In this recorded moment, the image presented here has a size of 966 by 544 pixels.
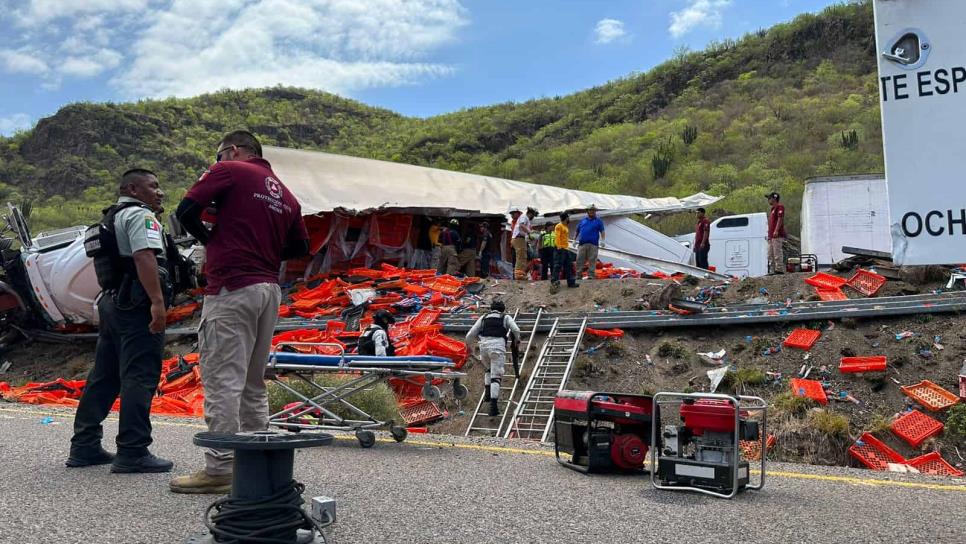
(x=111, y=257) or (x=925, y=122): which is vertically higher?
(x=925, y=122)

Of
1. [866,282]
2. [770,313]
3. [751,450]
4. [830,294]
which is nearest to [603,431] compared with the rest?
[751,450]

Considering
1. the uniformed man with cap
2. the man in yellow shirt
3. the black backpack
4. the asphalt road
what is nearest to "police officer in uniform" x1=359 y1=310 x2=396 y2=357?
the asphalt road

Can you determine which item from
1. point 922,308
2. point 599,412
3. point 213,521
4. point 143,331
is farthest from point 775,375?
point 213,521

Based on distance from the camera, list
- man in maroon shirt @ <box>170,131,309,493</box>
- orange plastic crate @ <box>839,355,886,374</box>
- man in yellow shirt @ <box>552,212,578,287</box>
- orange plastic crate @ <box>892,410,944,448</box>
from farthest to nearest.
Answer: man in yellow shirt @ <box>552,212,578,287</box>, orange plastic crate @ <box>839,355,886,374</box>, orange plastic crate @ <box>892,410,944,448</box>, man in maroon shirt @ <box>170,131,309,493</box>

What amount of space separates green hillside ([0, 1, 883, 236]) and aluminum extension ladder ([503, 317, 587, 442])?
57.9 ft

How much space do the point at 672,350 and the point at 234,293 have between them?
9.89 m

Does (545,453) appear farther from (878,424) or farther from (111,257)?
(878,424)

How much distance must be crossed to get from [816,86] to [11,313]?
50.9m

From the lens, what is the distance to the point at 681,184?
39.7 meters

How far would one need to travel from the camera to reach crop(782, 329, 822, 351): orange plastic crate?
40.7 feet

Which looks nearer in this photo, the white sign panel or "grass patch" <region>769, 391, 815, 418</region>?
the white sign panel

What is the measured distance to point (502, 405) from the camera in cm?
1284

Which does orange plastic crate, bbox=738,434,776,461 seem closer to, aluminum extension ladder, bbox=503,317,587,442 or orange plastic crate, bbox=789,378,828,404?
orange plastic crate, bbox=789,378,828,404

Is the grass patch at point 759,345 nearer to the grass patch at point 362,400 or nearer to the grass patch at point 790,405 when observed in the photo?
the grass patch at point 790,405
